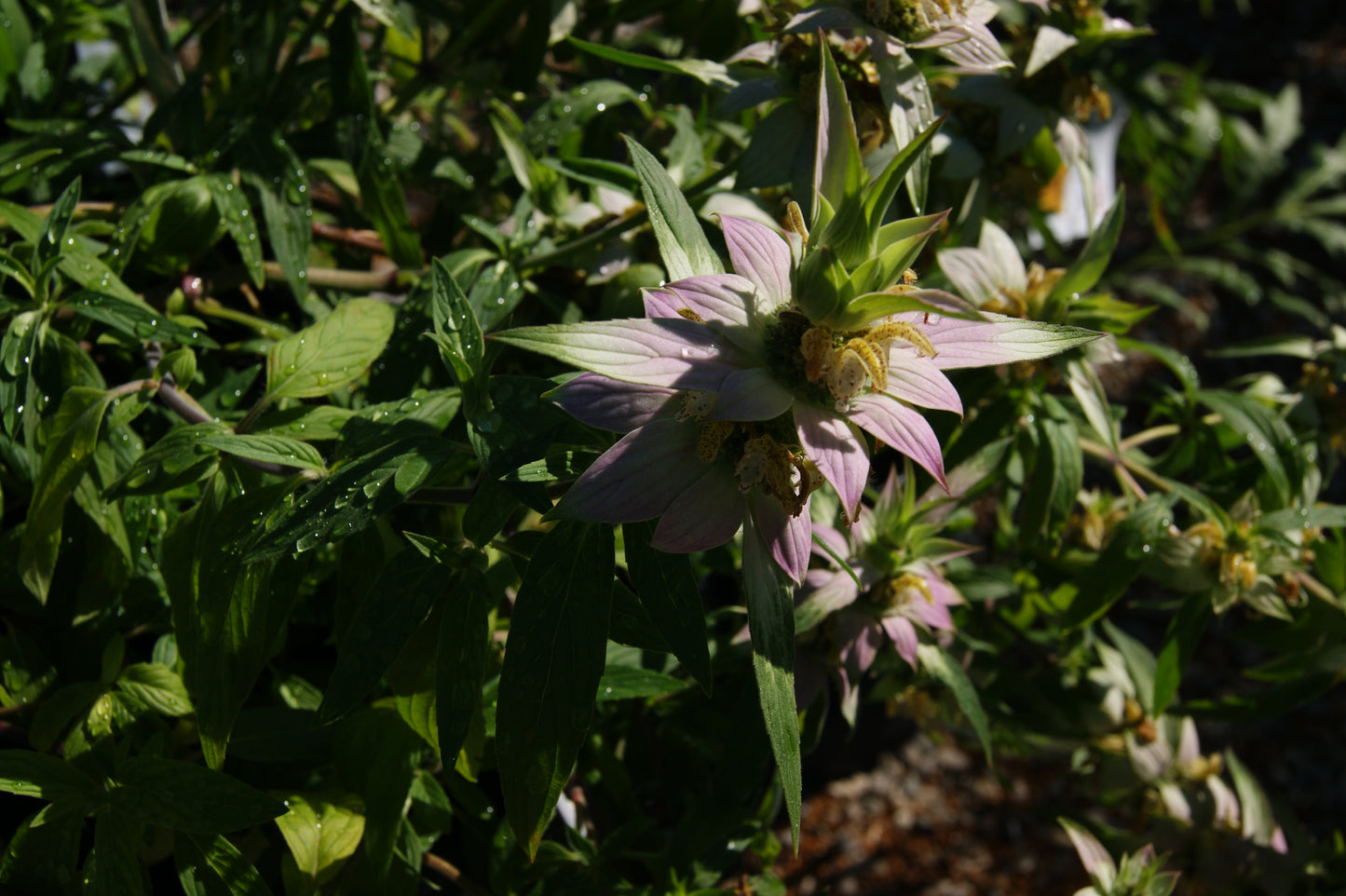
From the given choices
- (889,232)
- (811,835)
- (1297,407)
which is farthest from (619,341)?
(811,835)

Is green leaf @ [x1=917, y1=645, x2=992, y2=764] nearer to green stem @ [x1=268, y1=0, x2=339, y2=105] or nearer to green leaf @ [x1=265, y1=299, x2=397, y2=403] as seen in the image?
green leaf @ [x1=265, y1=299, x2=397, y2=403]

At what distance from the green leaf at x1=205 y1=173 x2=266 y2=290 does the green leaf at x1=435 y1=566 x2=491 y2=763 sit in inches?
14.3

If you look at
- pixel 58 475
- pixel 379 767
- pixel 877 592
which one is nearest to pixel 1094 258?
pixel 877 592

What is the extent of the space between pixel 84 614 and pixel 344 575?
246mm

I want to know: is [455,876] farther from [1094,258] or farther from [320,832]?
[1094,258]

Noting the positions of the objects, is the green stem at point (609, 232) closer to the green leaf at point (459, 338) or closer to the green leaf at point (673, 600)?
the green leaf at point (459, 338)

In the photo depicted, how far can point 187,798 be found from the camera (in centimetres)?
59

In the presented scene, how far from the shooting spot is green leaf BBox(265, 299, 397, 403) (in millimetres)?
663

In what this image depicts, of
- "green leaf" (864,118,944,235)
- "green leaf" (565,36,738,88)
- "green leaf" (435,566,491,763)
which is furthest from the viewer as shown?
"green leaf" (565,36,738,88)

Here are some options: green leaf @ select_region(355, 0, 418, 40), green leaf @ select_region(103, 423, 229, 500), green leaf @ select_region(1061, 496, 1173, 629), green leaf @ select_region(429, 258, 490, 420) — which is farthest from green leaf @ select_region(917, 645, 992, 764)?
green leaf @ select_region(355, 0, 418, 40)

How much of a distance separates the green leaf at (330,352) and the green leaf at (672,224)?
264 millimetres

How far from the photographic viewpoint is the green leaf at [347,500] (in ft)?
1.68

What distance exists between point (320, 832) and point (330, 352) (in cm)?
35

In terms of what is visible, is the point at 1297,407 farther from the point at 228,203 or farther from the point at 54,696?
the point at 54,696
